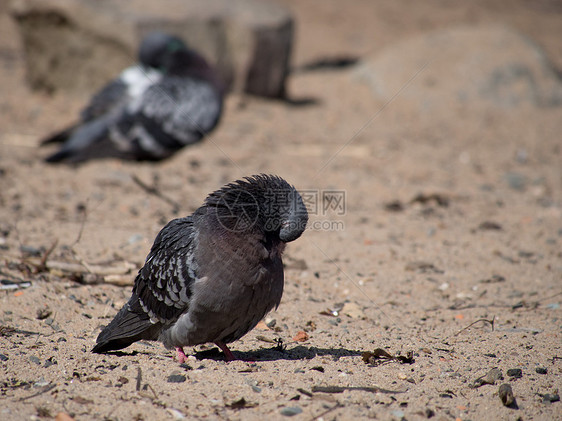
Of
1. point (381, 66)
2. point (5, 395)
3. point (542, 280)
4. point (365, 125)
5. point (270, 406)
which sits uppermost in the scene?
point (381, 66)

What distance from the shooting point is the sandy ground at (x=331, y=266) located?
334cm

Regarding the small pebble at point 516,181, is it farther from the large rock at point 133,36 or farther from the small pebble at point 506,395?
the small pebble at point 506,395

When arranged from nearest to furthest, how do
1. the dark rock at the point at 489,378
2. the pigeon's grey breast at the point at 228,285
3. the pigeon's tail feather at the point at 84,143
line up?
the dark rock at the point at 489,378, the pigeon's grey breast at the point at 228,285, the pigeon's tail feather at the point at 84,143

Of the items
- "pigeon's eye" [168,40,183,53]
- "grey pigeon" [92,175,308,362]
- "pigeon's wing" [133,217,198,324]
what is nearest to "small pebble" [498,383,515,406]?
"grey pigeon" [92,175,308,362]

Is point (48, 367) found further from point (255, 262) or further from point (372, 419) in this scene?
point (372, 419)

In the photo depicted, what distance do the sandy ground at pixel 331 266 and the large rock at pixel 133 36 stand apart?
1.51 ft

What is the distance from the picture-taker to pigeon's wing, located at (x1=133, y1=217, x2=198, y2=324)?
374 cm

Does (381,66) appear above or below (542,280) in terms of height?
above

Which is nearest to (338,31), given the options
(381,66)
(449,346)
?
(381,66)

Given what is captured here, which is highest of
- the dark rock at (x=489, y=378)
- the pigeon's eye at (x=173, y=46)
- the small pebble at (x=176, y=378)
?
the pigeon's eye at (x=173, y=46)

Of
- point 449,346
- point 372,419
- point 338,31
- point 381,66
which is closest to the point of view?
point 372,419

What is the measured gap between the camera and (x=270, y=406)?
320cm

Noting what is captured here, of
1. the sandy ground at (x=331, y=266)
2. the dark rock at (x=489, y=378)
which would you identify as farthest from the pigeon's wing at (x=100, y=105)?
the dark rock at (x=489, y=378)

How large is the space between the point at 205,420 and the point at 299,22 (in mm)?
14130
